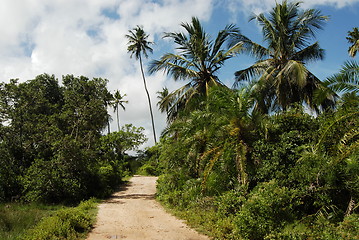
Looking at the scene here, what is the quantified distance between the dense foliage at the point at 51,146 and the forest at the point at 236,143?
0.06m

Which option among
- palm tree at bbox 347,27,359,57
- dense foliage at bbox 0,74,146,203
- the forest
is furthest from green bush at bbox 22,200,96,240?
palm tree at bbox 347,27,359,57

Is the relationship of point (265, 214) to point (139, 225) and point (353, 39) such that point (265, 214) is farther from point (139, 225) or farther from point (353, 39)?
point (353, 39)

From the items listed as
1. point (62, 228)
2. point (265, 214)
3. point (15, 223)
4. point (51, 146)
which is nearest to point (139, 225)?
point (62, 228)

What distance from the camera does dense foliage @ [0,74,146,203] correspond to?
15.5 m

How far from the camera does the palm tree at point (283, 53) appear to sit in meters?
14.9

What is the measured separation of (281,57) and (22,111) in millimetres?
14170

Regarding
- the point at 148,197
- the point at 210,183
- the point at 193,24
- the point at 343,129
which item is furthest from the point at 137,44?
the point at 343,129

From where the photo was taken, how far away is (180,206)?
42.2 feet

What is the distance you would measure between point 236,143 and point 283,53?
7042mm

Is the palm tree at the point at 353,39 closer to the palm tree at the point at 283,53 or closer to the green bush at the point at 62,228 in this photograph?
the palm tree at the point at 283,53

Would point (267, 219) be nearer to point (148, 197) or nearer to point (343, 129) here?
point (343, 129)

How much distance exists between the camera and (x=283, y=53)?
15492 mm

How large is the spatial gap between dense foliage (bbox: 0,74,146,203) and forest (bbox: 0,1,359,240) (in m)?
0.06

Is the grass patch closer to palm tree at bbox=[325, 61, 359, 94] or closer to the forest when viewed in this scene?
the forest
